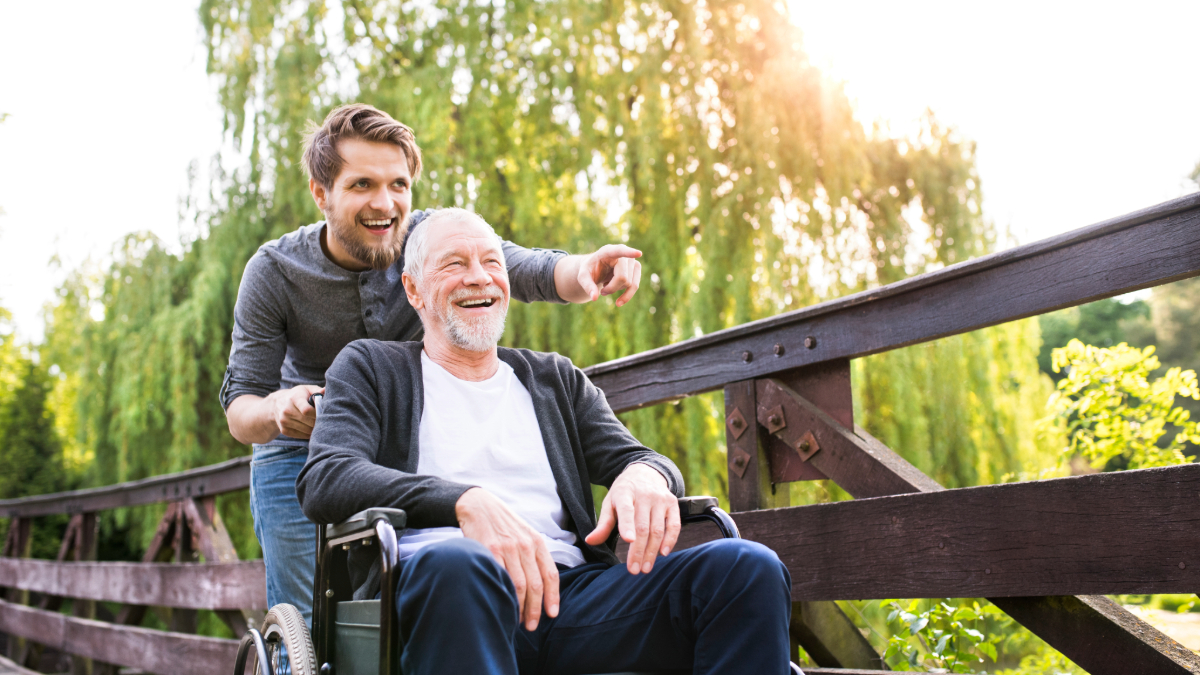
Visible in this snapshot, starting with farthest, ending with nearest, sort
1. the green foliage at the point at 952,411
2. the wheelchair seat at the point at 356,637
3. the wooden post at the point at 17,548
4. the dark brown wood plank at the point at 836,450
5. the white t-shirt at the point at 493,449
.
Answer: the wooden post at the point at 17,548 → the green foliage at the point at 952,411 → the dark brown wood plank at the point at 836,450 → the white t-shirt at the point at 493,449 → the wheelchair seat at the point at 356,637

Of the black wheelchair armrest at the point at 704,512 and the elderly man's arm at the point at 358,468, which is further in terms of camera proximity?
the black wheelchair armrest at the point at 704,512

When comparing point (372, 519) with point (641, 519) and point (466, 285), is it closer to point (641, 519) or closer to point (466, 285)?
point (641, 519)

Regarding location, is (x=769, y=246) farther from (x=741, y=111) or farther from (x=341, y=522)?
(x=341, y=522)

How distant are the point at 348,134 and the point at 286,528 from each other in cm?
91

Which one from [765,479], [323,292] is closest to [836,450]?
[765,479]

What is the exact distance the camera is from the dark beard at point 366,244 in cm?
189

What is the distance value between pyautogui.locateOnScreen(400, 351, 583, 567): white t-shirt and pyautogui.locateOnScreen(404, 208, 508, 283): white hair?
0.63 feet

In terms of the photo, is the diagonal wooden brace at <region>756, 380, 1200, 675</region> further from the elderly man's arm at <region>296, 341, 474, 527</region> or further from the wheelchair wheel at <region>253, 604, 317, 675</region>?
the wheelchair wheel at <region>253, 604, 317, 675</region>

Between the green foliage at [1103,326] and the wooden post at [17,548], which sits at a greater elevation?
the green foliage at [1103,326]

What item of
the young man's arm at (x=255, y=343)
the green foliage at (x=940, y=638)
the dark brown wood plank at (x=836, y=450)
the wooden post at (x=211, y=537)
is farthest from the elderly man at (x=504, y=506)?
the wooden post at (x=211, y=537)

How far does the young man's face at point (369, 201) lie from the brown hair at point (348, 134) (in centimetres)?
1

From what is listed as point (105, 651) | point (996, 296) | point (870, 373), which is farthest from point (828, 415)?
point (105, 651)

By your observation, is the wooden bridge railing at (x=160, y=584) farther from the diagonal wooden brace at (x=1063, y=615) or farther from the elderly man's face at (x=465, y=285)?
the diagonal wooden brace at (x=1063, y=615)

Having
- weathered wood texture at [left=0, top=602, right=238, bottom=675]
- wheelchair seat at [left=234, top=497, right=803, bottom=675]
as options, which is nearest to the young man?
wheelchair seat at [left=234, top=497, right=803, bottom=675]
